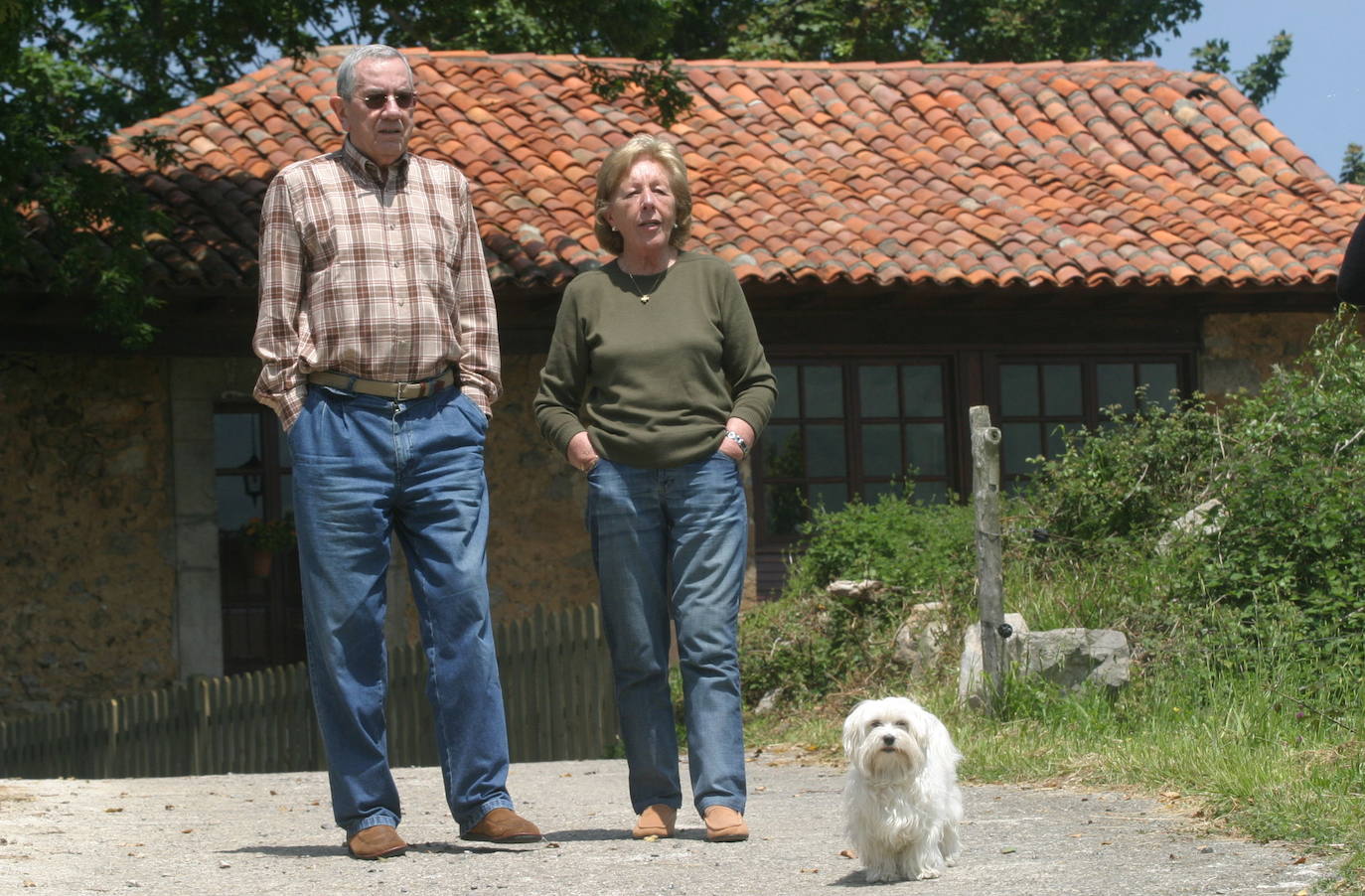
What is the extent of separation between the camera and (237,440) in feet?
46.6

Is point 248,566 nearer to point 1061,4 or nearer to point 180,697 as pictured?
point 180,697

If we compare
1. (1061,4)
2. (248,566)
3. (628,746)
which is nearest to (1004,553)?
(628,746)

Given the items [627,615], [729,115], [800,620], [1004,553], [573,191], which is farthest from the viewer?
[729,115]

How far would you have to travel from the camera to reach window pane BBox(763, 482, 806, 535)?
1182 centimetres

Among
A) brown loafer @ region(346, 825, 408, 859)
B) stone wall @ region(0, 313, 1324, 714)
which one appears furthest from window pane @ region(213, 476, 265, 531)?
brown loafer @ region(346, 825, 408, 859)

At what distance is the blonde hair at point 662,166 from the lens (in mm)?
4414

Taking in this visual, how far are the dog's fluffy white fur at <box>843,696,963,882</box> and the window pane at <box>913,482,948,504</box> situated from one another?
7925 mm

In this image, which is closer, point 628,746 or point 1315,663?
point 628,746

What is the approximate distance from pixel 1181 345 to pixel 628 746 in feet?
28.6

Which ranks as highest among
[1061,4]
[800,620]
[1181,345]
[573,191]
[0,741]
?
[1061,4]

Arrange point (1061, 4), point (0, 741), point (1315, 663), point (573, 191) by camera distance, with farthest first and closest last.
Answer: point (1061, 4) < point (573, 191) < point (0, 741) < point (1315, 663)

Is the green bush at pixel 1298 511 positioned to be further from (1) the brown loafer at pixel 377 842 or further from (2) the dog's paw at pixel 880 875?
(1) the brown loafer at pixel 377 842

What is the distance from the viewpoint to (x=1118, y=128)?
13.7 meters

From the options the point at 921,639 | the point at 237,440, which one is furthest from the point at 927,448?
the point at 237,440
